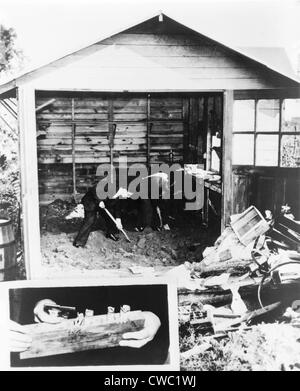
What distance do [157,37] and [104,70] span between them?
17.2 inches

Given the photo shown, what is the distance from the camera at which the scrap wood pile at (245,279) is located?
9.12ft

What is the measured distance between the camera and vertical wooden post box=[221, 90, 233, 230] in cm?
280

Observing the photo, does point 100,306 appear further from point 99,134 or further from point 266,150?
point 266,150

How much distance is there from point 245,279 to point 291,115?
1237mm

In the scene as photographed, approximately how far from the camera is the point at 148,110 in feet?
10.4

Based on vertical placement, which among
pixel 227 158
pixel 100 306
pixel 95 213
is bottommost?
pixel 100 306

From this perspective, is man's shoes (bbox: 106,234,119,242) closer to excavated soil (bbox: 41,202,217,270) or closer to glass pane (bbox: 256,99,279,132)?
excavated soil (bbox: 41,202,217,270)

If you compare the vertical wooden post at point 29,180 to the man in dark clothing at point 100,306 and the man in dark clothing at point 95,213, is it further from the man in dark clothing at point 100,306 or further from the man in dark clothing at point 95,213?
the man in dark clothing at point 95,213

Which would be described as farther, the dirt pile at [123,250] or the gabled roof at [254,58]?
the dirt pile at [123,250]

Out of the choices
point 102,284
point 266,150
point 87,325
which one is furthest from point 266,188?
point 87,325

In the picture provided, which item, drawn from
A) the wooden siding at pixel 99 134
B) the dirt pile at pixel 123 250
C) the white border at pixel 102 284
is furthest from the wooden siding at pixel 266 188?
the white border at pixel 102 284

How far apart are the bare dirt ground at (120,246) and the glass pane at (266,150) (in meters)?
0.66

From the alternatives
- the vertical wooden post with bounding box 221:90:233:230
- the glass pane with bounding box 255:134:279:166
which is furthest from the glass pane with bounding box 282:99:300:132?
the vertical wooden post with bounding box 221:90:233:230
